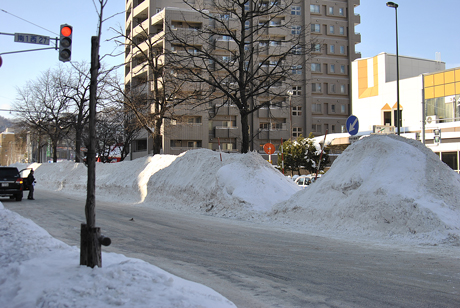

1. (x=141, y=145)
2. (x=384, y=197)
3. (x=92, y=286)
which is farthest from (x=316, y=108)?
(x=92, y=286)

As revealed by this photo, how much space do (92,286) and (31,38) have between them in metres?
13.9

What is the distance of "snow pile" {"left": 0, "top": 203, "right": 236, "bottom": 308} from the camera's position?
410 centimetres

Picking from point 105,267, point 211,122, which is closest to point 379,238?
point 105,267

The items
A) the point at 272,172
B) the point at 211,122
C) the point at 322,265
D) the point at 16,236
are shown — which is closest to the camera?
the point at 322,265

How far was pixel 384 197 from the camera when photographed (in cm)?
1104

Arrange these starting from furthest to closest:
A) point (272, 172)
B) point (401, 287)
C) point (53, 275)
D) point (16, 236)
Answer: point (272, 172) < point (16, 236) < point (401, 287) < point (53, 275)

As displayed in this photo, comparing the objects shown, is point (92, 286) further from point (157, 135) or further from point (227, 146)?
point (227, 146)

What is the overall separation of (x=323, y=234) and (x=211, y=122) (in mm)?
51386

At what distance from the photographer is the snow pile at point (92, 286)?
4102mm

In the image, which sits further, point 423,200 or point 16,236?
point 423,200

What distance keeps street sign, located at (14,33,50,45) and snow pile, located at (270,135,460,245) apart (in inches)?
417

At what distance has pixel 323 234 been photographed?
1080 cm

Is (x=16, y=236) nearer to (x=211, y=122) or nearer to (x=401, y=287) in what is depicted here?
(x=401, y=287)

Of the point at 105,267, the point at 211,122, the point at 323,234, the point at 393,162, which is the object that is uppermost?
the point at 211,122
